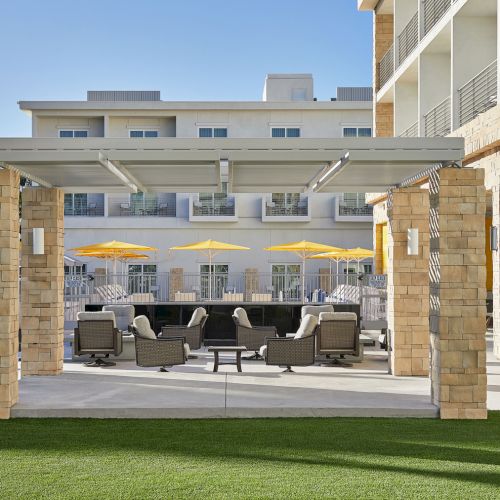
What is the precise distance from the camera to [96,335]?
1331 cm

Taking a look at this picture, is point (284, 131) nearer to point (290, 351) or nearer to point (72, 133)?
point (72, 133)

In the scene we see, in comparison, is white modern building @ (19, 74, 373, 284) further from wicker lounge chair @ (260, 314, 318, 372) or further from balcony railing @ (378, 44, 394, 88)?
wicker lounge chair @ (260, 314, 318, 372)

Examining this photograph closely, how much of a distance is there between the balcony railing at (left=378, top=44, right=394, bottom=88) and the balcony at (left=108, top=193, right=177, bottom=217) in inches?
495

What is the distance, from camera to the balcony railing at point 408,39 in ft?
71.9

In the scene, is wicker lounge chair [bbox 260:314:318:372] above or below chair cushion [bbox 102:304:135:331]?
below

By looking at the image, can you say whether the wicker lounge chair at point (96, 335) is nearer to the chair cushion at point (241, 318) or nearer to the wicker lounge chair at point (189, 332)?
the wicker lounge chair at point (189, 332)

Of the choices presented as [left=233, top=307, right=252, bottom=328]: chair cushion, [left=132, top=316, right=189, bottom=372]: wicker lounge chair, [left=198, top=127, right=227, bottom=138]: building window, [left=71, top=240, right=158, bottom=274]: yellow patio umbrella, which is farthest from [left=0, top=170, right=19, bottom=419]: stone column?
[left=198, top=127, right=227, bottom=138]: building window

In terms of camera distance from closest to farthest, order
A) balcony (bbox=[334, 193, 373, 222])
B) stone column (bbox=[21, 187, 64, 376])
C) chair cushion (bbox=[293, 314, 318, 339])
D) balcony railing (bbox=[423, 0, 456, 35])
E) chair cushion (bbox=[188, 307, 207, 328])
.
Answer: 1. stone column (bbox=[21, 187, 64, 376])
2. chair cushion (bbox=[293, 314, 318, 339])
3. chair cushion (bbox=[188, 307, 207, 328])
4. balcony railing (bbox=[423, 0, 456, 35])
5. balcony (bbox=[334, 193, 373, 222])

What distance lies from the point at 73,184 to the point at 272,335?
510 centimetres

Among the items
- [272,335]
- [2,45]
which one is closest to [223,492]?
[272,335]

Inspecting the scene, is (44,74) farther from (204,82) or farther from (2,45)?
(204,82)

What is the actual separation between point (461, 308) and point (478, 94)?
950 centimetres

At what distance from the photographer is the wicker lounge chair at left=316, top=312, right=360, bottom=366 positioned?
43.2 ft

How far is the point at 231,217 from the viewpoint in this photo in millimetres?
34594
